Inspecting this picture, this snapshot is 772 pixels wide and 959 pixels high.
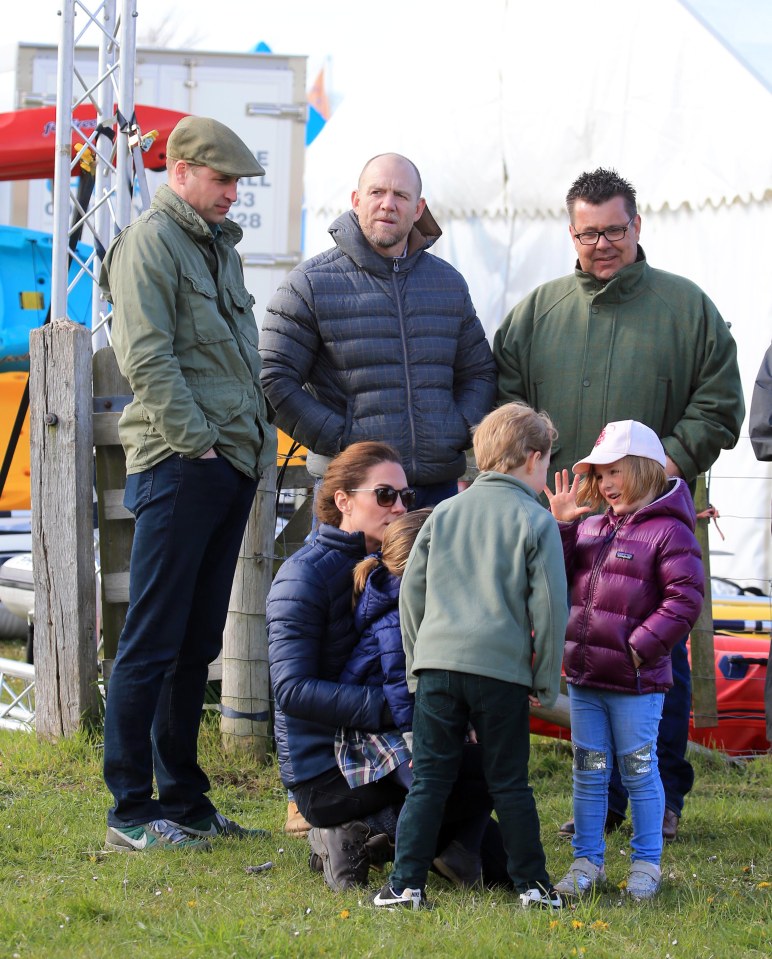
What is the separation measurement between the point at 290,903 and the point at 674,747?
61.3 inches

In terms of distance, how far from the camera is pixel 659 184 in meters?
9.39

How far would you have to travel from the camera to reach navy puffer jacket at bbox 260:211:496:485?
4.42 meters

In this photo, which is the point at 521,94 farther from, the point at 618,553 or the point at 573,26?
the point at 618,553

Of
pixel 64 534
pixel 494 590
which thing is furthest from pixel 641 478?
pixel 64 534

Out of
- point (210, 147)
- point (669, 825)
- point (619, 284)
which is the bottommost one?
point (669, 825)

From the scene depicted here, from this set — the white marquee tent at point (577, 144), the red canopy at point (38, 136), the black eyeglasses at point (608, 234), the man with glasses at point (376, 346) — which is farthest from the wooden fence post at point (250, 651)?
the red canopy at point (38, 136)

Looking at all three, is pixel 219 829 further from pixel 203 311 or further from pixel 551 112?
pixel 551 112

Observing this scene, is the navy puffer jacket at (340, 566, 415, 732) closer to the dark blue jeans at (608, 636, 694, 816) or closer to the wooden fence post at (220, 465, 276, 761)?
the dark blue jeans at (608, 636, 694, 816)

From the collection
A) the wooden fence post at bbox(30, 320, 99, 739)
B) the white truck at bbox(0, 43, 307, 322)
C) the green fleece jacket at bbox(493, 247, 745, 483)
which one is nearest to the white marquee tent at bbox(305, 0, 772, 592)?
the white truck at bbox(0, 43, 307, 322)

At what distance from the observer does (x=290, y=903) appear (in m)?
3.52

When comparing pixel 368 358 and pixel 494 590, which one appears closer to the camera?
pixel 494 590

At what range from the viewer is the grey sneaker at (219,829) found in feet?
13.6

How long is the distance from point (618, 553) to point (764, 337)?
573 cm

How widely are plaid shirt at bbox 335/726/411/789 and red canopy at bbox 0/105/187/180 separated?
7.21 meters
